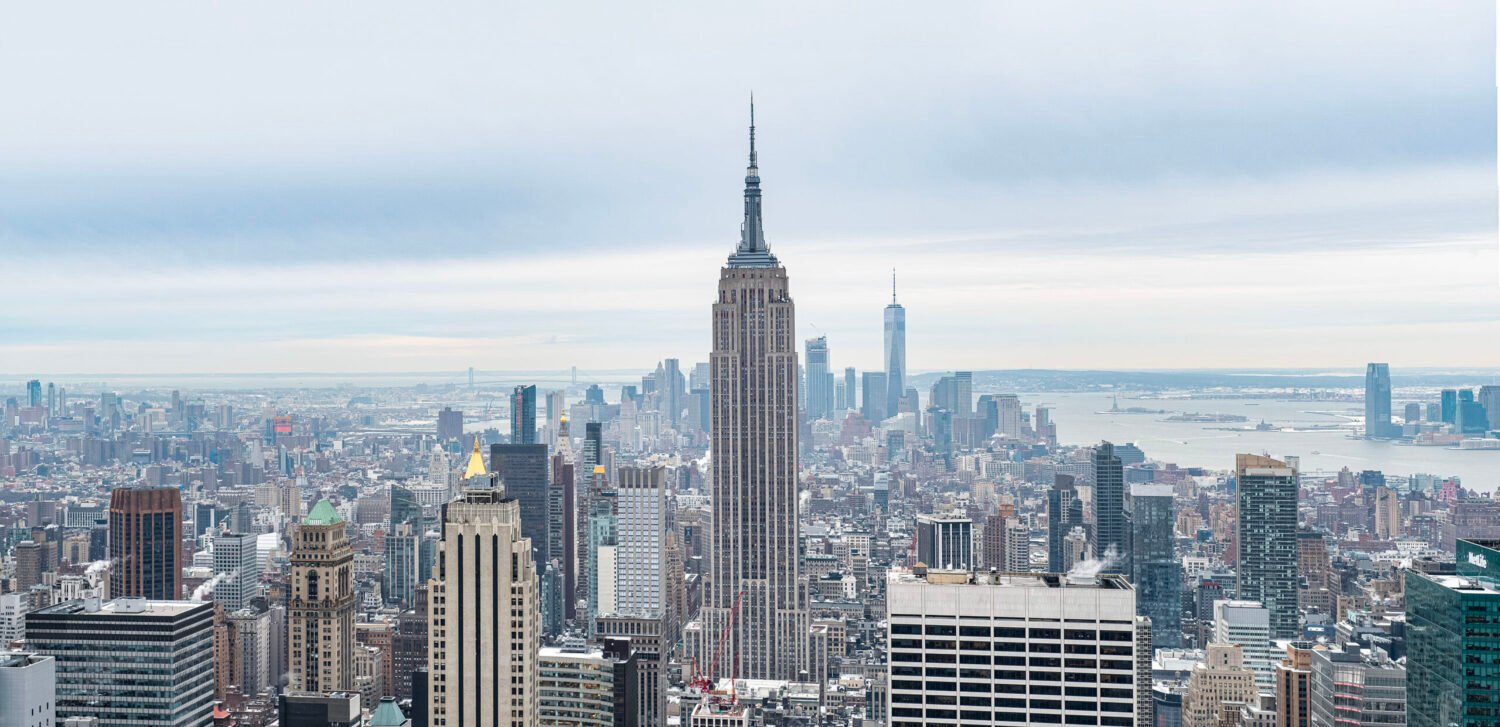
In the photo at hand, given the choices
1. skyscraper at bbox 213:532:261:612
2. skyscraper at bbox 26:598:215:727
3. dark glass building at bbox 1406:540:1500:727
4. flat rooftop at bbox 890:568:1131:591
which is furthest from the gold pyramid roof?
dark glass building at bbox 1406:540:1500:727

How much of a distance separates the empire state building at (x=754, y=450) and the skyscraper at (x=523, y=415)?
749 centimetres

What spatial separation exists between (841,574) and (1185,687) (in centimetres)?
873

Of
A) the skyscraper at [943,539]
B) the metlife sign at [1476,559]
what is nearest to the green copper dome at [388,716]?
the skyscraper at [943,539]

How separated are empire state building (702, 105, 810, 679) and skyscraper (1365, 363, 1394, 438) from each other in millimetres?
14145

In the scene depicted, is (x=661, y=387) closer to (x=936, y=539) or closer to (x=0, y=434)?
(x=936, y=539)

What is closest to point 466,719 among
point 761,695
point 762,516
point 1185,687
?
point 1185,687

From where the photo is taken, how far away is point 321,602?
14.8m

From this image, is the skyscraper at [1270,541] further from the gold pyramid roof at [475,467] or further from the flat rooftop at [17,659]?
the flat rooftop at [17,659]

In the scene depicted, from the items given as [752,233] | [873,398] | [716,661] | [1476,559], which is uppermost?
[752,233]

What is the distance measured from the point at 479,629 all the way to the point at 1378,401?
626 centimetres

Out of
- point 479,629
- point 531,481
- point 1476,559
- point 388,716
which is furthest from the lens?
point 531,481

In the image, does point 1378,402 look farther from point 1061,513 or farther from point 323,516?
point 323,516

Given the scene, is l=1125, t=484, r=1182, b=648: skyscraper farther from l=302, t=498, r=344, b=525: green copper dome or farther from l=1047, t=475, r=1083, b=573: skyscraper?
l=302, t=498, r=344, b=525: green copper dome

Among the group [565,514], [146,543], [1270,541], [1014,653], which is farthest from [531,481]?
[1014,653]
